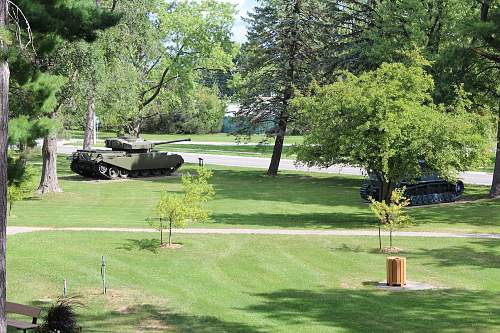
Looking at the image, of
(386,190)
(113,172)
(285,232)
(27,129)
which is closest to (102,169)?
(113,172)

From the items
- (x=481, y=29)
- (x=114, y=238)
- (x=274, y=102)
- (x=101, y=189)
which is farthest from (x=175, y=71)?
(x=114, y=238)

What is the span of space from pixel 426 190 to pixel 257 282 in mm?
17547

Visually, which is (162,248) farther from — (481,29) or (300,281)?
(481,29)

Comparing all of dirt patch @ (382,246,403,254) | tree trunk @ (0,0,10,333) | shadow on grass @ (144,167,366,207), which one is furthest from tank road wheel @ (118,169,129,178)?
tree trunk @ (0,0,10,333)

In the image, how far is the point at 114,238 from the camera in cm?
2022

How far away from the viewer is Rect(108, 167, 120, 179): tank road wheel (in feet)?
129

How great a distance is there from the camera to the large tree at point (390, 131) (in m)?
23.4

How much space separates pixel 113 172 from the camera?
3953 centimetres

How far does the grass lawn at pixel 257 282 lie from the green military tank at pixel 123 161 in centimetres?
→ 1805

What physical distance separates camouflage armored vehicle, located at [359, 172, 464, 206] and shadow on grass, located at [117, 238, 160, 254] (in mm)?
13220

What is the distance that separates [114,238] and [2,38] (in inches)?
450

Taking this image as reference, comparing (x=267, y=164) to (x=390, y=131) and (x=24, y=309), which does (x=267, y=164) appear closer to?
(x=390, y=131)

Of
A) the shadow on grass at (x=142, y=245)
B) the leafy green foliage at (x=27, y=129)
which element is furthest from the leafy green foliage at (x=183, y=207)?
the leafy green foliage at (x=27, y=129)

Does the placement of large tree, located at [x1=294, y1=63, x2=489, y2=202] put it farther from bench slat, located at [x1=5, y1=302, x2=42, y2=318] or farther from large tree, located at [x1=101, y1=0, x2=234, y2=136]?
large tree, located at [x1=101, y1=0, x2=234, y2=136]
